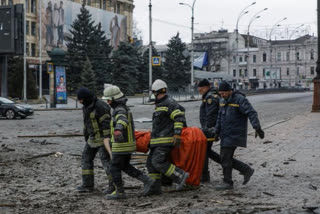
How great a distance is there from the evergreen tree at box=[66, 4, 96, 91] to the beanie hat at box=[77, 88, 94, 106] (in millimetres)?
55602

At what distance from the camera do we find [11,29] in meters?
42.6

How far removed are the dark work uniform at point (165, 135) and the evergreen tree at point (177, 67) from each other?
227ft

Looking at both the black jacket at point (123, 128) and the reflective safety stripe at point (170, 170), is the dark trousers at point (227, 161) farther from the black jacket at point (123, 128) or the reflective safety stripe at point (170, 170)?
the black jacket at point (123, 128)

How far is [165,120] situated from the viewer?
7312 millimetres

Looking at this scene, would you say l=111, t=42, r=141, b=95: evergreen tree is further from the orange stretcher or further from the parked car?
the orange stretcher

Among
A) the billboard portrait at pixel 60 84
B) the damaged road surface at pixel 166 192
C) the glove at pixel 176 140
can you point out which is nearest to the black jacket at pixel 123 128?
the glove at pixel 176 140

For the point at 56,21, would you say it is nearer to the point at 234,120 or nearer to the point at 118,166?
the point at 234,120

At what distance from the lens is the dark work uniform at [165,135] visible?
7254mm

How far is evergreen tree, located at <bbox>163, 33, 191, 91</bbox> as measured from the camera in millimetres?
77375

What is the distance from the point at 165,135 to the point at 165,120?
0.21 meters

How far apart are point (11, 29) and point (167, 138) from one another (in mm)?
37915

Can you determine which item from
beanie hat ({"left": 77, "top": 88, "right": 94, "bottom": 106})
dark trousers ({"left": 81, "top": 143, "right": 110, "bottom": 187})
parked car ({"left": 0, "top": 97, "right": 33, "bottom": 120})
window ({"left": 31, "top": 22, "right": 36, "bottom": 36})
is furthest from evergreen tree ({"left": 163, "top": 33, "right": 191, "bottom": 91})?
beanie hat ({"left": 77, "top": 88, "right": 94, "bottom": 106})

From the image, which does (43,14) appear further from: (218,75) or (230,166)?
(230,166)

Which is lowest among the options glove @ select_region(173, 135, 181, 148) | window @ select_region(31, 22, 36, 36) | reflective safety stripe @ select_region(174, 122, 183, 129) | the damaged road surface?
the damaged road surface
